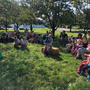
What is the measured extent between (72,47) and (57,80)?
4.47 m

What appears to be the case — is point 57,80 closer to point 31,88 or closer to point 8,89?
point 31,88

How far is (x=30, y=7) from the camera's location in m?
15.6

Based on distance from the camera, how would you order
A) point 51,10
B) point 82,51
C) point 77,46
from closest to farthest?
point 82,51, point 77,46, point 51,10

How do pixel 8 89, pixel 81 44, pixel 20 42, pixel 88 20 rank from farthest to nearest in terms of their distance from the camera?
1. pixel 88 20
2. pixel 20 42
3. pixel 81 44
4. pixel 8 89

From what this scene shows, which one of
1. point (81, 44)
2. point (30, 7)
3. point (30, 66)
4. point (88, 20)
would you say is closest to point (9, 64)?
point (30, 66)

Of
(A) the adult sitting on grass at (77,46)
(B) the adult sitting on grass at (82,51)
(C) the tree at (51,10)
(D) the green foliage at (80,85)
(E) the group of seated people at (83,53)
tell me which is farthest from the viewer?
(C) the tree at (51,10)

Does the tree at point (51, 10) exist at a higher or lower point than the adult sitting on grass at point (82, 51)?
higher

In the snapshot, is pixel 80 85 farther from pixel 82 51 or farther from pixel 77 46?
pixel 77 46

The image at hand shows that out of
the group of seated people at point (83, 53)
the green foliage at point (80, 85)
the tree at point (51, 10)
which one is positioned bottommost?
the green foliage at point (80, 85)

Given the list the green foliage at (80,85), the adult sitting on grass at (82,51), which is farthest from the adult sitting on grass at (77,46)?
the green foliage at (80,85)

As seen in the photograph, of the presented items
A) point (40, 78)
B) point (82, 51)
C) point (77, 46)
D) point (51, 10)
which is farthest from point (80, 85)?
point (51, 10)

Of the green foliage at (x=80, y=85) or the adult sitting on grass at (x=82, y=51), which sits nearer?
the green foliage at (x=80, y=85)

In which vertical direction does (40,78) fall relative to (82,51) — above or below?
below

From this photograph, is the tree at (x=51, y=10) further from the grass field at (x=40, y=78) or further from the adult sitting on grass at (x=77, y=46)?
the grass field at (x=40, y=78)
